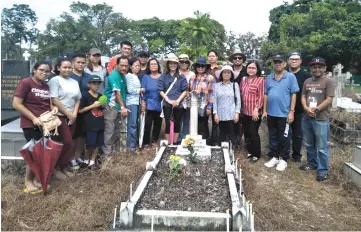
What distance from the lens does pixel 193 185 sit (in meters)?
4.05

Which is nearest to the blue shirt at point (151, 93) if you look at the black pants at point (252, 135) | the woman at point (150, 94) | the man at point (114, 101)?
the woman at point (150, 94)

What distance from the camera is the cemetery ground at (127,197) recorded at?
132 inches

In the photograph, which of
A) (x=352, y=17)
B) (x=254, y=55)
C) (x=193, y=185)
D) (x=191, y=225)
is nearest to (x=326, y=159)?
(x=193, y=185)

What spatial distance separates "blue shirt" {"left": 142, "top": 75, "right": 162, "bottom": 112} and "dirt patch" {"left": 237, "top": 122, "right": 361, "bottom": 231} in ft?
5.51

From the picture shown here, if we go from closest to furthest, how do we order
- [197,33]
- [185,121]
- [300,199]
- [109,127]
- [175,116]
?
[300,199] → [109,127] → [175,116] → [185,121] → [197,33]

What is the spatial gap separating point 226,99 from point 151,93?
1284mm

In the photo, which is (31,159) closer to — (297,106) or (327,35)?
(297,106)

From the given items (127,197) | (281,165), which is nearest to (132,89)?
(127,197)

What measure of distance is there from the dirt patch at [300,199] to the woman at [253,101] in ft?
1.00

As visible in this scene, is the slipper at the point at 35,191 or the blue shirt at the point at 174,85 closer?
the slipper at the point at 35,191

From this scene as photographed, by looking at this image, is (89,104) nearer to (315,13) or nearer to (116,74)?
(116,74)

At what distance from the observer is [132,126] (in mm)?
5637

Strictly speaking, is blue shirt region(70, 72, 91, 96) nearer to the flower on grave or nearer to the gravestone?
the flower on grave

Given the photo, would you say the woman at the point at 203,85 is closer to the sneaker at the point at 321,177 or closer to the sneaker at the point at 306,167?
the sneaker at the point at 306,167
